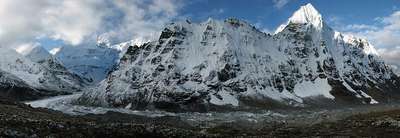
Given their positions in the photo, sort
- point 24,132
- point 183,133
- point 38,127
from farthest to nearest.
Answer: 1. point 183,133
2. point 38,127
3. point 24,132

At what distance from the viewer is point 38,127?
69.6 m

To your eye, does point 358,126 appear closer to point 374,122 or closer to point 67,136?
point 374,122

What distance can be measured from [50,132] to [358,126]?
90812 mm

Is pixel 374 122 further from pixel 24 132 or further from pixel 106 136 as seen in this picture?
pixel 24 132

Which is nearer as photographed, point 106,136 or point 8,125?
point 8,125

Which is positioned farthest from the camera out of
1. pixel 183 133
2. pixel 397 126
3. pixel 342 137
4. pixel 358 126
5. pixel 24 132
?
pixel 358 126

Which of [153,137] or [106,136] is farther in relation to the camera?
[153,137]

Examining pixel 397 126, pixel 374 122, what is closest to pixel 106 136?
pixel 397 126

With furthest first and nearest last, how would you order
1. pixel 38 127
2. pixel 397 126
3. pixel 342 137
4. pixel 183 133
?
pixel 397 126
pixel 342 137
pixel 183 133
pixel 38 127

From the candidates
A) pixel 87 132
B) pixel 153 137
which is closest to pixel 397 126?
pixel 153 137

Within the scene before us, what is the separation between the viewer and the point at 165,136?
81312 mm

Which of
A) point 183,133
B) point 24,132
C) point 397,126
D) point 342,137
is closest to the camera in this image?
point 24,132

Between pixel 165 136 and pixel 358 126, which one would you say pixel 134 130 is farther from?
pixel 358 126

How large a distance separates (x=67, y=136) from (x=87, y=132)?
18.5ft
